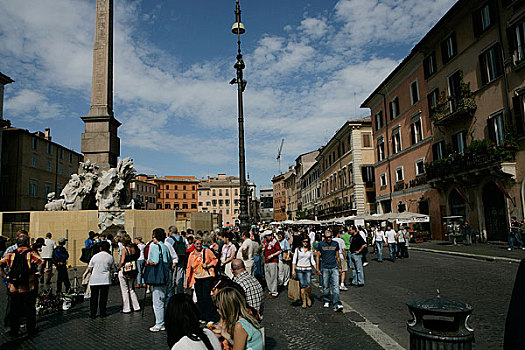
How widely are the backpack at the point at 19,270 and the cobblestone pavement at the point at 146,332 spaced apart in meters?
0.93

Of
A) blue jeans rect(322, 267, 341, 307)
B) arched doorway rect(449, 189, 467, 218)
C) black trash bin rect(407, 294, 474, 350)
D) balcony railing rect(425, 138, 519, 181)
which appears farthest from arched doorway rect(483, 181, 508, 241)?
black trash bin rect(407, 294, 474, 350)

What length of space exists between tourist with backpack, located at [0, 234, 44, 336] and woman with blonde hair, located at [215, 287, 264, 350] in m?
4.71

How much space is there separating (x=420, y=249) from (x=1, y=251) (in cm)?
2036

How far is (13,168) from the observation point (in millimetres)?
43469

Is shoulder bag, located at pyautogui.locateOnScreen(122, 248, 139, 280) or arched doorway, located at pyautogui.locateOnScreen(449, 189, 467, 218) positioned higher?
arched doorway, located at pyautogui.locateOnScreen(449, 189, 467, 218)

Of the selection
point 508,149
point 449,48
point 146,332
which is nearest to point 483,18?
point 449,48

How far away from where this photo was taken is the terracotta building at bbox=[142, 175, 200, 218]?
99562 millimetres

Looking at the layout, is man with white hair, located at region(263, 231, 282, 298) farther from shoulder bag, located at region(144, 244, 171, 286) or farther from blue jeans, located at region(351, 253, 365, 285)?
shoulder bag, located at region(144, 244, 171, 286)

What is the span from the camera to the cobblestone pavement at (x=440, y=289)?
621 centimetres

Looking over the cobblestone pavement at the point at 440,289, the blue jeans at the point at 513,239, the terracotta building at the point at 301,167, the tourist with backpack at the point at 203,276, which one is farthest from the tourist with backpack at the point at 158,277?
the terracotta building at the point at 301,167

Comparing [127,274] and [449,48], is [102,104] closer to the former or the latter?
[127,274]

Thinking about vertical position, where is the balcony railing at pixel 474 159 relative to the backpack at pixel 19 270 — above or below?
above

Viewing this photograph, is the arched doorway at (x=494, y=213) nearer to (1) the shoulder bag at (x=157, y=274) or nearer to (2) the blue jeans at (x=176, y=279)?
(2) the blue jeans at (x=176, y=279)

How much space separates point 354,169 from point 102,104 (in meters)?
27.6
